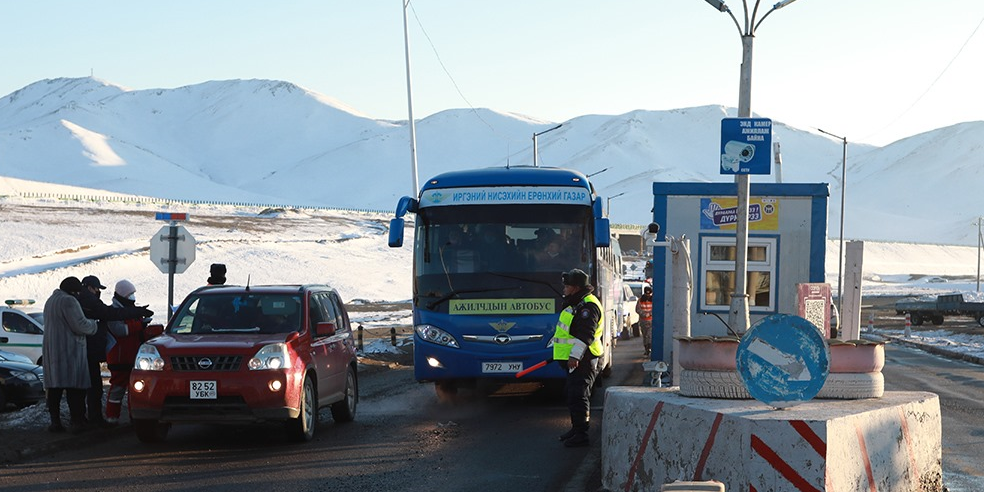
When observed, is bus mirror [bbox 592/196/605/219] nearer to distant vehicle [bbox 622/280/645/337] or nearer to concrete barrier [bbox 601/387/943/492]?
concrete barrier [bbox 601/387/943/492]

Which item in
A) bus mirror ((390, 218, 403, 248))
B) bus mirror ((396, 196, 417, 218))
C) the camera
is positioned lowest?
bus mirror ((390, 218, 403, 248))

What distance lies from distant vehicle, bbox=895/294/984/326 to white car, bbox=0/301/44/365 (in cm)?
4023

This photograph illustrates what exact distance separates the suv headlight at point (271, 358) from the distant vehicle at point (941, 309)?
45.6m

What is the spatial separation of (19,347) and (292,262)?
5836 centimetres

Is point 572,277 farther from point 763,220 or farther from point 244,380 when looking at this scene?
point 763,220

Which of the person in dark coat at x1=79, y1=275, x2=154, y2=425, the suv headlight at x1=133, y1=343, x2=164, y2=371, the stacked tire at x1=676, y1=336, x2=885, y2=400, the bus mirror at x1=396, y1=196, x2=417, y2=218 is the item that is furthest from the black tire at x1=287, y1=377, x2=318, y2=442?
the stacked tire at x1=676, y1=336, x2=885, y2=400

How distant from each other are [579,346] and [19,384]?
25.0ft

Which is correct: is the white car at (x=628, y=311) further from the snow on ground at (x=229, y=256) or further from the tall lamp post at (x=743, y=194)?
the tall lamp post at (x=743, y=194)

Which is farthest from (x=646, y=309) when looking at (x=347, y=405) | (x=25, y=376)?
(x=25, y=376)

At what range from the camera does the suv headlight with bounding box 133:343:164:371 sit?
12.7 meters

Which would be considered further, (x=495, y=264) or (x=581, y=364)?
(x=495, y=264)

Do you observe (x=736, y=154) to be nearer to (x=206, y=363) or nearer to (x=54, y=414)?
(x=206, y=363)

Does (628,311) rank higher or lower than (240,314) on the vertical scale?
lower

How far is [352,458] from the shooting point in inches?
475
